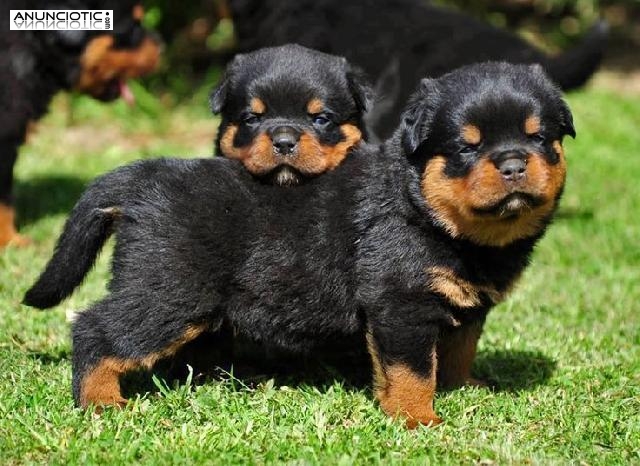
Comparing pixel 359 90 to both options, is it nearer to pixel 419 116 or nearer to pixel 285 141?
pixel 285 141

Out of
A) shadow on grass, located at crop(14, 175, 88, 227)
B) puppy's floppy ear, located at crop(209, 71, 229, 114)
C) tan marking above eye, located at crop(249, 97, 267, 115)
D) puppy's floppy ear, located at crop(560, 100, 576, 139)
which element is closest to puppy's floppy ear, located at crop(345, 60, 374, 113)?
tan marking above eye, located at crop(249, 97, 267, 115)

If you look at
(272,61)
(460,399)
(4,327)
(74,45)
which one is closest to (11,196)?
(74,45)

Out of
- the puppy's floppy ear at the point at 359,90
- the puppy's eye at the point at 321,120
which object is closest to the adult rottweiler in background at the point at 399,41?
the puppy's floppy ear at the point at 359,90

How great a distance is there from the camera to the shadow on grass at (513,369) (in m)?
4.48

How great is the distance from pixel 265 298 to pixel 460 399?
0.92 m

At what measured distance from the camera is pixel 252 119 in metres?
4.63

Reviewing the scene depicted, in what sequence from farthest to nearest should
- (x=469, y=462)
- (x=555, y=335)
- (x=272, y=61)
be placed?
(x=555, y=335)
(x=272, y=61)
(x=469, y=462)

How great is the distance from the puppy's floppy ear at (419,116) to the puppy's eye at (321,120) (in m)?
0.71

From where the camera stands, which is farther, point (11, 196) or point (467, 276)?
point (11, 196)

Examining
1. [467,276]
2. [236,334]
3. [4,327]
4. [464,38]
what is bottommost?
[4,327]

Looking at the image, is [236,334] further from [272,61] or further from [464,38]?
[464,38]

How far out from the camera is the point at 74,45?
684cm

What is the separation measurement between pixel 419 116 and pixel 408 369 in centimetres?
96

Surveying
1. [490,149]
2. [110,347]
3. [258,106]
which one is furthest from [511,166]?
[110,347]
